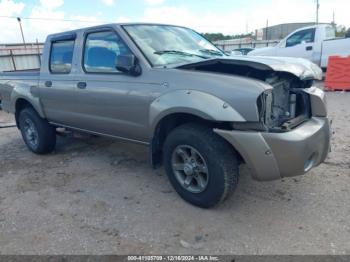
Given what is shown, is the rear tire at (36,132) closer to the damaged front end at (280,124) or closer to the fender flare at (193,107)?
the fender flare at (193,107)

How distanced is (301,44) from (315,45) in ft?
1.61

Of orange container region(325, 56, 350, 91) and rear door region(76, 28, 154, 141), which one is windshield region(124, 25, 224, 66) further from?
orange container region(325, 56, 350, 91)

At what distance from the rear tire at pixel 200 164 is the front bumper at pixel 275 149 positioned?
172 millimetres

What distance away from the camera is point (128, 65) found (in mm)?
3398

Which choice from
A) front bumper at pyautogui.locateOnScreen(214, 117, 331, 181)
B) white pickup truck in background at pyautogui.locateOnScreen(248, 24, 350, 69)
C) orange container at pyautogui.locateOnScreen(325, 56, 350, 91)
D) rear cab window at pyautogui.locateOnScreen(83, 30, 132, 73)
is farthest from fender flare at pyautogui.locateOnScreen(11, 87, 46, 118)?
white pickup truck in background at pyautogui.locateOnScreen(248, 24, 350, 69)

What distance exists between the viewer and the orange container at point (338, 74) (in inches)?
373

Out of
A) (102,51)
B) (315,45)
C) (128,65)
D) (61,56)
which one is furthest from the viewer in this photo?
(315,45)

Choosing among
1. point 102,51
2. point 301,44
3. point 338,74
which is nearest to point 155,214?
point 102,51

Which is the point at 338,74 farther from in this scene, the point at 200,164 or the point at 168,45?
the point at 200,164

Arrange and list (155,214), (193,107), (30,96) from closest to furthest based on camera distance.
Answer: (193,107), (155,214), (30,96)

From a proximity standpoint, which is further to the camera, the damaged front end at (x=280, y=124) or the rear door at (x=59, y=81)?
the rear door at (x=59, y=81)

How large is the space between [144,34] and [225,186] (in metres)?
1.98

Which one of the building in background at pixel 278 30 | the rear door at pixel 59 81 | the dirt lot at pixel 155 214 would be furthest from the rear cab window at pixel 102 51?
the building in background at pixel 278 30

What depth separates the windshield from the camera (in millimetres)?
3576
